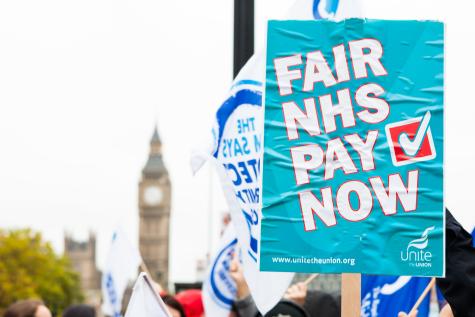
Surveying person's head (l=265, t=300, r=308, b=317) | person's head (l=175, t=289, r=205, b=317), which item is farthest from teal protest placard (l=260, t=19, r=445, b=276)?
person's head (l=175, t=289, r=205, b=317)

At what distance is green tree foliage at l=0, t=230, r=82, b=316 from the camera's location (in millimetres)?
79688

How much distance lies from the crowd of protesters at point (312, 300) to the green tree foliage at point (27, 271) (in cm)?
7144

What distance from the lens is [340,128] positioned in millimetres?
4430

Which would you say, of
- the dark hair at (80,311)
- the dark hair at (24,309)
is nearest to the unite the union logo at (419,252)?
the dark hair at (24,309)

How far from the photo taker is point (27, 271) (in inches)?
3285

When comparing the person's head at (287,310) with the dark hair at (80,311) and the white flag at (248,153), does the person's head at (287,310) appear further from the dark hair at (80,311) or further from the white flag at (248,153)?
the dark hair at (80,311)

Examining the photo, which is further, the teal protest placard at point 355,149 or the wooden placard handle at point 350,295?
the wooden placard handle at point 350,295

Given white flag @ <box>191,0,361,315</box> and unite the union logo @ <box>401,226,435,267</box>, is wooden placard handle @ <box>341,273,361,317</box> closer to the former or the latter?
unite the union logo @ <box>401,226,435,267</box>

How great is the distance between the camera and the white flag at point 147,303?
5.42m

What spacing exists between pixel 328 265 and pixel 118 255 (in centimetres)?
755

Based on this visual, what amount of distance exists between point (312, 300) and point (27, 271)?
3118 inches

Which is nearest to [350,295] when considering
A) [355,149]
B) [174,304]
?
[355,149]

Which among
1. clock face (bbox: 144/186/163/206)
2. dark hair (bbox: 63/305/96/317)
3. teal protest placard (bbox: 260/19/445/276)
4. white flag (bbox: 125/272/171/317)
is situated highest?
teal protest placard (bbox: 260/19/445/276)

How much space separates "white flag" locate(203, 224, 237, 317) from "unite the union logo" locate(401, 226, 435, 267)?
113 inches
